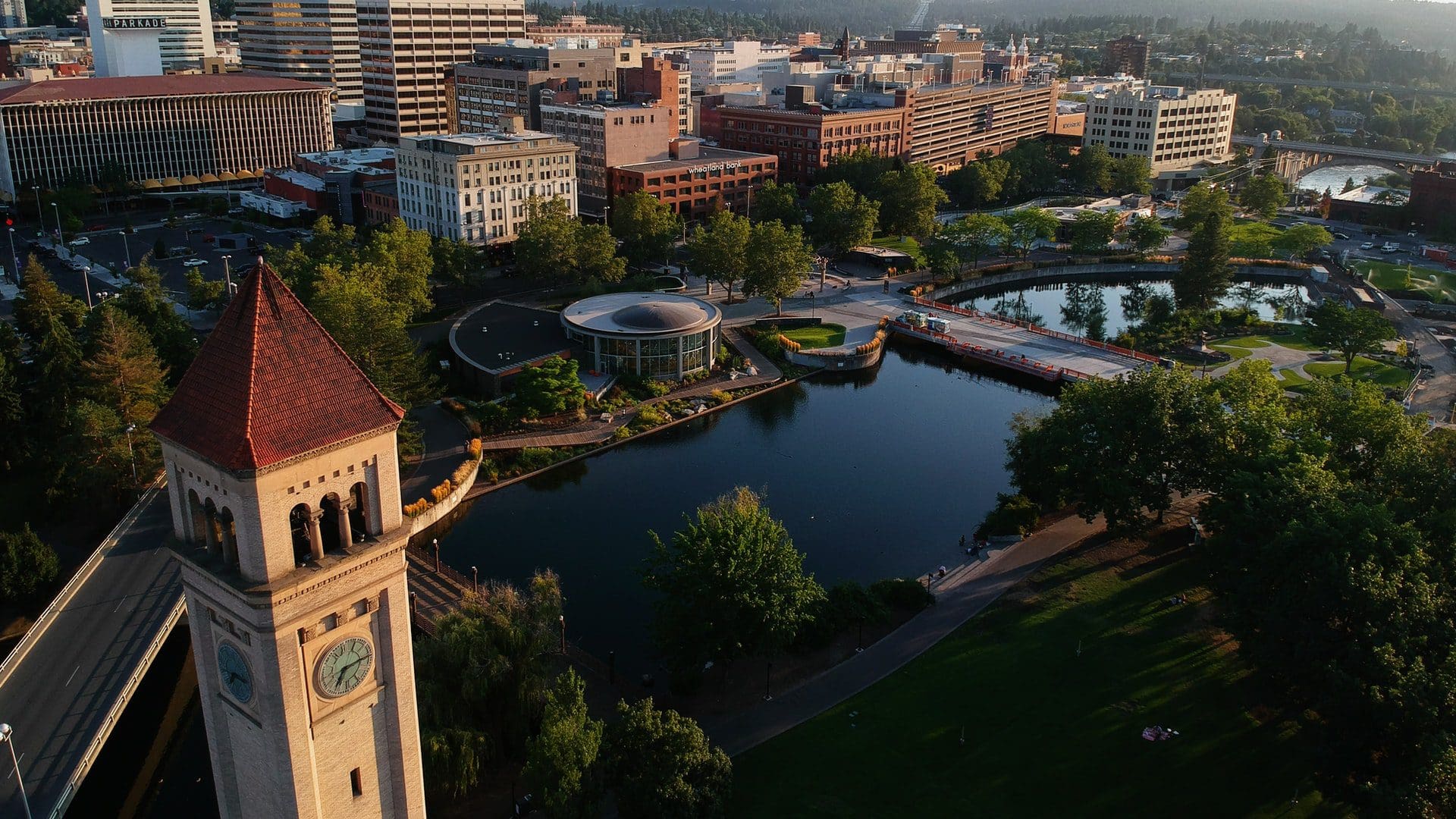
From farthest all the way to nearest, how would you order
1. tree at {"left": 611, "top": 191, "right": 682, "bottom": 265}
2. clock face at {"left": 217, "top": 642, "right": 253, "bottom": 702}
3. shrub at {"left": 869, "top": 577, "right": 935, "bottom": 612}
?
1. tree at {"left": 611, "top": 191, "right": 682, "bottom": 265}
2. shrub at {"left": 869, "top": 577, "right": 935, "bottom": 612}
3. clock face at {"left": 217, "top": 642, "right": 253, "bottom": 702}

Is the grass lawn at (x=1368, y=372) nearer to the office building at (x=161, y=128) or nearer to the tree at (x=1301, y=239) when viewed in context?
the tree at (x=1301, y=239)

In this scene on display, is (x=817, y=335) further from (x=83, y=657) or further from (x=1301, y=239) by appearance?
(x=83, y=657)

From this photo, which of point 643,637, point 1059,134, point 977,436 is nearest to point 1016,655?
point 643,637

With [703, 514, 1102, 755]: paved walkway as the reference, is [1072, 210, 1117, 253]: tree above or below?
above

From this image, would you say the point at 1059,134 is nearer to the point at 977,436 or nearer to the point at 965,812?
the point at 977,436

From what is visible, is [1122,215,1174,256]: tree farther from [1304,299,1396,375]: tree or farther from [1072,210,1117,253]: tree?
[1304,299,1396,375]: tree

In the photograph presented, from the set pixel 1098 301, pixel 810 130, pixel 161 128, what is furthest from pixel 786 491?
pixel 161 128

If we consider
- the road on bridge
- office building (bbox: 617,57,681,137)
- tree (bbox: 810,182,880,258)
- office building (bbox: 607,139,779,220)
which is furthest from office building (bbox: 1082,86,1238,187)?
the road on bridge
